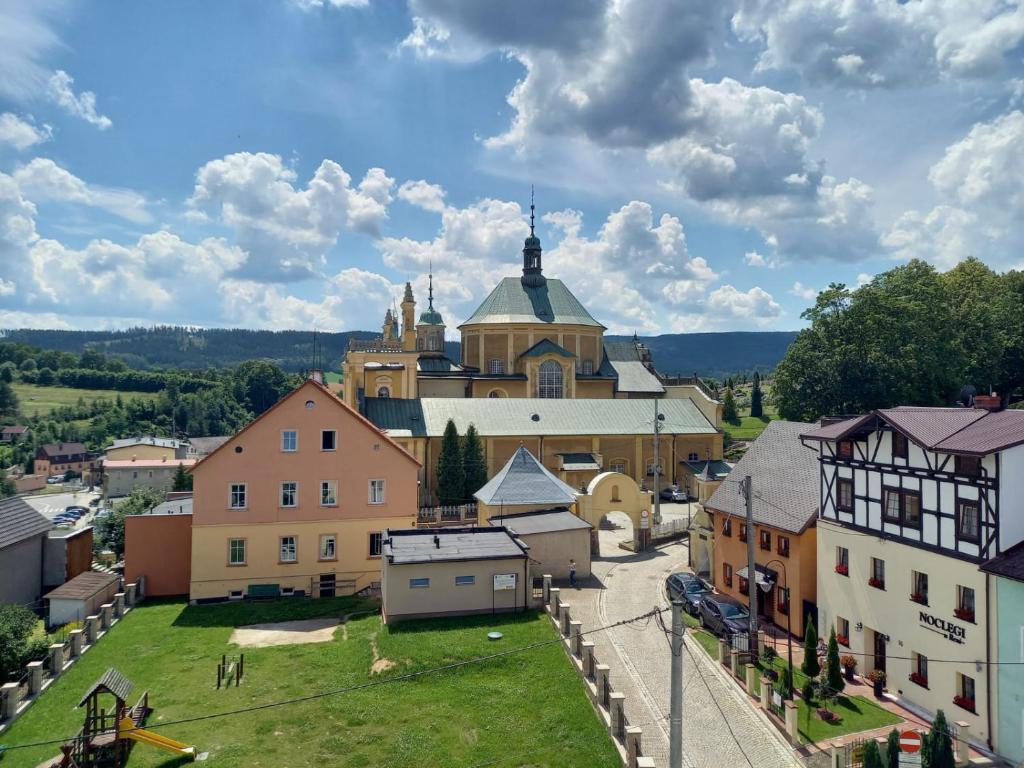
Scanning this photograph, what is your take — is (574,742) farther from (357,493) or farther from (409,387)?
(409,387)

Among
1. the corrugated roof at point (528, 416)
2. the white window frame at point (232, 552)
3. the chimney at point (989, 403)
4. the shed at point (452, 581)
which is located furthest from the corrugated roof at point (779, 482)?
the corrugated roof at point (528, 416)

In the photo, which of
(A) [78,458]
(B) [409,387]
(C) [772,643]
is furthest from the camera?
(A) [78,458]

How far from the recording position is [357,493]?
2956 cm

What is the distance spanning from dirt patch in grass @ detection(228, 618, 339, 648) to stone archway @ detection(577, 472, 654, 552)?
15677 millimetres

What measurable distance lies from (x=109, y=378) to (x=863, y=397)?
7358 inches

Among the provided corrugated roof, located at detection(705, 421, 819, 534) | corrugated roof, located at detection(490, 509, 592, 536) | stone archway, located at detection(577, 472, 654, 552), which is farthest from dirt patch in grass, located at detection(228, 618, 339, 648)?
corrugated roof, located at detection(705, 421, 819, 534)

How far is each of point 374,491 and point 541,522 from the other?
7690 millimetres

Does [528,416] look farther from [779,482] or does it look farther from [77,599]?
[77,599]

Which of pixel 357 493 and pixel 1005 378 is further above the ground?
pixel 1005 378

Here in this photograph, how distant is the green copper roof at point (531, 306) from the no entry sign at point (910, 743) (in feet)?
179

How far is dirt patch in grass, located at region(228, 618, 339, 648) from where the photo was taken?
2245cm

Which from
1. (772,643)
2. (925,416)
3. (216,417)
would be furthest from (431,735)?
(216,417)

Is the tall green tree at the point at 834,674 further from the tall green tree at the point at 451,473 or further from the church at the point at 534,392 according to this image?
the tall green tree at the point at 451,473

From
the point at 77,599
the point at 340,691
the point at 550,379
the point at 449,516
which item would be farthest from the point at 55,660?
the point at 550,379
